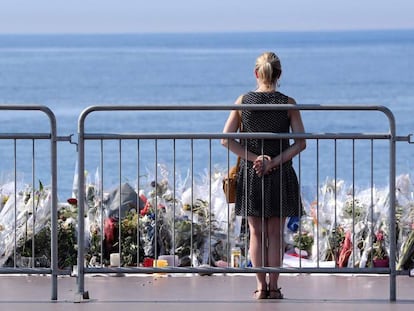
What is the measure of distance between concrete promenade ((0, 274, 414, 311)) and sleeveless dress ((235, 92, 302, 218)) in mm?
685

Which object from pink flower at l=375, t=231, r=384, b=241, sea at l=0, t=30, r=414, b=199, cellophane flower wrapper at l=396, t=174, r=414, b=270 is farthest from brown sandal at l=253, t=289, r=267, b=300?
sea at l=0, t=30, r=414, b=199

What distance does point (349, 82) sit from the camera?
207 ft

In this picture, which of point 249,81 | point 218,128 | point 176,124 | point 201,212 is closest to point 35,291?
point 201,212

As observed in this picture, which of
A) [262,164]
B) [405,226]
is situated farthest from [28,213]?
[405,226]

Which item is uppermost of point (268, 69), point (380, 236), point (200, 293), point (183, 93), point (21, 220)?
point (183, 93)

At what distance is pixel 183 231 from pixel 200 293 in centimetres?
154

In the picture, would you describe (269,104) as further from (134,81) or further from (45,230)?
(134,81)

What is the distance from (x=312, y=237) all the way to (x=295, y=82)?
50.7m

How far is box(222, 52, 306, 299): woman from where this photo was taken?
1038 cm

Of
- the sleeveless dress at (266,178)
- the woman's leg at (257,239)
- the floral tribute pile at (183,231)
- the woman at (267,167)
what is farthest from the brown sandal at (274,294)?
the floral tribute pile at (183,231)

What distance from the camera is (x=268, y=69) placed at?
1034 centimetres

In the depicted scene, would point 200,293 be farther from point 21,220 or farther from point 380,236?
point 21,220

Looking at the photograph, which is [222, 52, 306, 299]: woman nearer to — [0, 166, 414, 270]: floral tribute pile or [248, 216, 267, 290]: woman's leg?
[248, 216, 267, 290]: woman's leg

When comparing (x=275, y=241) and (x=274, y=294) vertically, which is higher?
(x=275, y=241)
